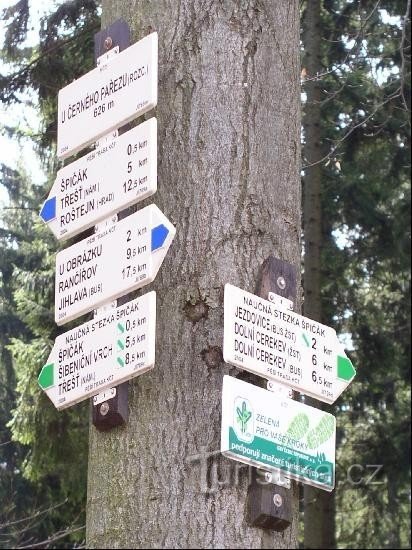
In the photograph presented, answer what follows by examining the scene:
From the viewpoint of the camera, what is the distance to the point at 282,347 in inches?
128

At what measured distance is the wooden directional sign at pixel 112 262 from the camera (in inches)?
124

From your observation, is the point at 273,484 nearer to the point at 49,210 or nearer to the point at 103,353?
the point at 103,353

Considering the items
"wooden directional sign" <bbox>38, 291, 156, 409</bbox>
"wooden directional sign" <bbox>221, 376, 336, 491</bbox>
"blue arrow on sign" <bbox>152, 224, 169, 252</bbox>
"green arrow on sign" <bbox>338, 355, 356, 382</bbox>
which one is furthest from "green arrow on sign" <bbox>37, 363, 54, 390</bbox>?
"green arrow on sign" <bbox>338, 355, 356, 382</bbox>

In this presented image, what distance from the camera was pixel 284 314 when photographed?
3.30 meters

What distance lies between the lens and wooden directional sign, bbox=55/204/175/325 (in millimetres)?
3156

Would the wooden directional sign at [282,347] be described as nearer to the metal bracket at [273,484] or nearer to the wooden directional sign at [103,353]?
the metal bracket at [273,484]

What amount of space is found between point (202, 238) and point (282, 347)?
37 centimetres

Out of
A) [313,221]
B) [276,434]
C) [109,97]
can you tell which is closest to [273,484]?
[276,434]

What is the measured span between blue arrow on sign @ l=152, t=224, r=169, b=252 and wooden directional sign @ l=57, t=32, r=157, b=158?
0.40m

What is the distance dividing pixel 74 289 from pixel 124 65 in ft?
2.21

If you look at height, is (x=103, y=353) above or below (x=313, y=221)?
below

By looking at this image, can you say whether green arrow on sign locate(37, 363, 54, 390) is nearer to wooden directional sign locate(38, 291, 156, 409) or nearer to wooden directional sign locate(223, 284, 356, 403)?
wooden directional sign locate(38, 291, 156, 409)

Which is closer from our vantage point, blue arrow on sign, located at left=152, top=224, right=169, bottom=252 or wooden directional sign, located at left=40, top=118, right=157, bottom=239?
blue arrow on sign, located at left=152, top=224, right=169, bottom=252

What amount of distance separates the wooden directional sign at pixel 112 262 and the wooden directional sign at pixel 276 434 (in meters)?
0.40
